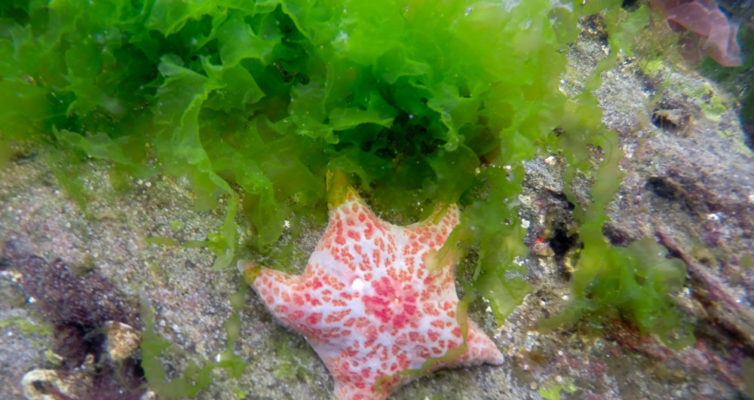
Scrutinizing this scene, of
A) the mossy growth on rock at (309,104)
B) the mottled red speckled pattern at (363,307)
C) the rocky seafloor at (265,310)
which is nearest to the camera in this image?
the mossy growth on rock at (309,104)

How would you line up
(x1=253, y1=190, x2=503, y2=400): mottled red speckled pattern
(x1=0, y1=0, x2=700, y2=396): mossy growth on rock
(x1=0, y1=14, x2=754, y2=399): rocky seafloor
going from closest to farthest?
1. (x1=0, y1=0, x2=700, y2=396): mossy growth on rock
2. (x1=0, y1=14, x2=754, y2=399): rocky seafloor
3. (x1=253, y1=190, x2=503, y2=400): mottled red speckled pattern

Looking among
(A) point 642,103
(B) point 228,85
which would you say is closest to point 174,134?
(B) point 228,85

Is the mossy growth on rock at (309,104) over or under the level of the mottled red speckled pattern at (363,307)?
over

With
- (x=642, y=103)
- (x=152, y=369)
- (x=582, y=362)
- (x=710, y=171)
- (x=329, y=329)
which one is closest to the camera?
(x=152, y=369)

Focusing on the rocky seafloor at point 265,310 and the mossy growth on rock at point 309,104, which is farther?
the rocky seafloor at point 265,310

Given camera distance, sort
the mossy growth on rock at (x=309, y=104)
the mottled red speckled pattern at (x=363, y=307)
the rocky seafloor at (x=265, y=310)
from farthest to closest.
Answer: the mottled red speckled pattern at (x=363, y=307) < the rocky seafloor at (x=265, y=310) < the mossy growth on rock at (x=309, y=104)

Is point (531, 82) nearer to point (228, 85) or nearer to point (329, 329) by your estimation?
point (228, 85)

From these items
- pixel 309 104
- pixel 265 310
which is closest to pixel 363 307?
pixel 265 310
